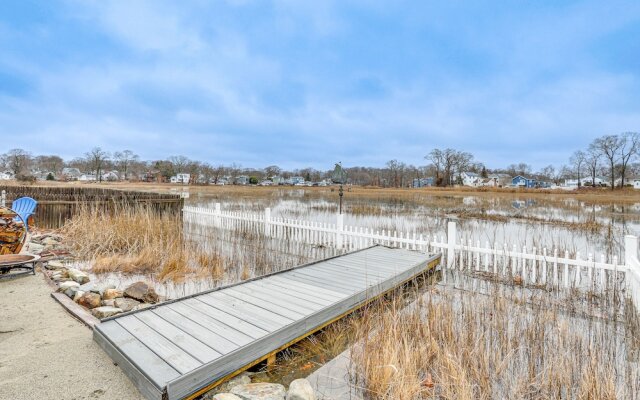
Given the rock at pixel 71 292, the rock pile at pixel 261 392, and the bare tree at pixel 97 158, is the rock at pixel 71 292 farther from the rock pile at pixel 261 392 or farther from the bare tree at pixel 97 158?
the bare tree at pixel 97 158

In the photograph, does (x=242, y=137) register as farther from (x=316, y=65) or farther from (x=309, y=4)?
(x=309, y=4)

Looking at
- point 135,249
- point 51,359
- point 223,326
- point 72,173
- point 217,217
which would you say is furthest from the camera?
point 72,173

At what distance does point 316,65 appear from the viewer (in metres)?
44.0

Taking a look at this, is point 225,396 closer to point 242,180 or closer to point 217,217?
point 217,217

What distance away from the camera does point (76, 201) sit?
997cm

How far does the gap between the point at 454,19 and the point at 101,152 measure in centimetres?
6998

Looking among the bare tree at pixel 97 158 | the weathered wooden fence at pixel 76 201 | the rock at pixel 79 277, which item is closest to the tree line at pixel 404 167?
the bare tree at pixel 97 158

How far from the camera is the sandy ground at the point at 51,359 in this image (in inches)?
91.0

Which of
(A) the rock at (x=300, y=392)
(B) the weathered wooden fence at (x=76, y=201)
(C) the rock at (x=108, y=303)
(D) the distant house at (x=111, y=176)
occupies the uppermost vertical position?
(D) the distant house at (x=111, y=176)

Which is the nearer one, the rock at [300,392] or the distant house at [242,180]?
the rock at [300,392]

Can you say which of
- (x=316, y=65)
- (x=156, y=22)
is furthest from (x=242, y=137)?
(x=156, y=22)

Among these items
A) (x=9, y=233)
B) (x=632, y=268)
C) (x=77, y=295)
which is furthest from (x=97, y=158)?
(x=632, y=268)

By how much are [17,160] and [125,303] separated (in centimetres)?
6480

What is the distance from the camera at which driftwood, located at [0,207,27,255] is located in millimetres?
5312
